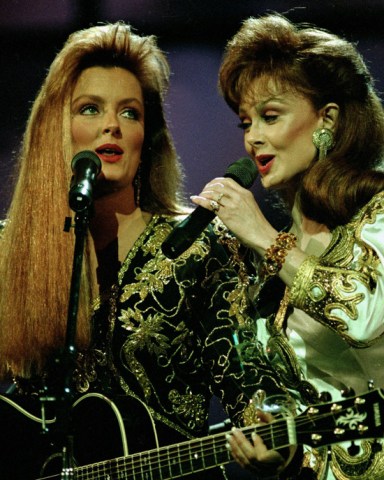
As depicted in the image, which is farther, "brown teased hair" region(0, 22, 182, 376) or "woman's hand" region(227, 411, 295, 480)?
"brown teased hair" region(0, 22, 182, 376)

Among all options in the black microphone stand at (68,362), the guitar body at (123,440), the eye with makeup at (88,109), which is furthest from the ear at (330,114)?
the guitar body at (123,440)

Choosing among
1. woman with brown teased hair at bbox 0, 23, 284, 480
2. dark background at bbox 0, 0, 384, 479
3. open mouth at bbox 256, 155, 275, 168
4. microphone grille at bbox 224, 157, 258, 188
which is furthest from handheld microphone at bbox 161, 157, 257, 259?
dark background at bbox 0, 0, 384, 479

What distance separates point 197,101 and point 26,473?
156 centimetres

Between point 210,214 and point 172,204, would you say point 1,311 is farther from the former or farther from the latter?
point 210,214

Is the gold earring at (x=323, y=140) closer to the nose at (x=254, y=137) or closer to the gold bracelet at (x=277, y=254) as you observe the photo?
the nose at (x=254, y=137)

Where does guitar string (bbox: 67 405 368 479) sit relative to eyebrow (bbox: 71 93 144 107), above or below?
below

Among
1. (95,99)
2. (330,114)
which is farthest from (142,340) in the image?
(330,114)

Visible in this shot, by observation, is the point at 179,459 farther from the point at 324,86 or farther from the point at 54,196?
the point at 324,86

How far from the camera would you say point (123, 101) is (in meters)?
2.82

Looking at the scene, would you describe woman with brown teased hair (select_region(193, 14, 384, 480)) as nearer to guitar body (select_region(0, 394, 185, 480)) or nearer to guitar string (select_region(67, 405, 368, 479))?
guitar string (select_region(67, 405, 368, 479))

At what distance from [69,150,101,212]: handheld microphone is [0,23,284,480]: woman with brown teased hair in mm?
225

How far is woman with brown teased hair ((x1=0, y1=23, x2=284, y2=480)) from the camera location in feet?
8.64

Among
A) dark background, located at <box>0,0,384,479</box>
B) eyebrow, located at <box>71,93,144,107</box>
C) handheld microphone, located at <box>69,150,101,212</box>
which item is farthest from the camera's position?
dark background, located at <box>0,0,384,479</box>

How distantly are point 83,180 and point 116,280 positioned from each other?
58 centimetres
